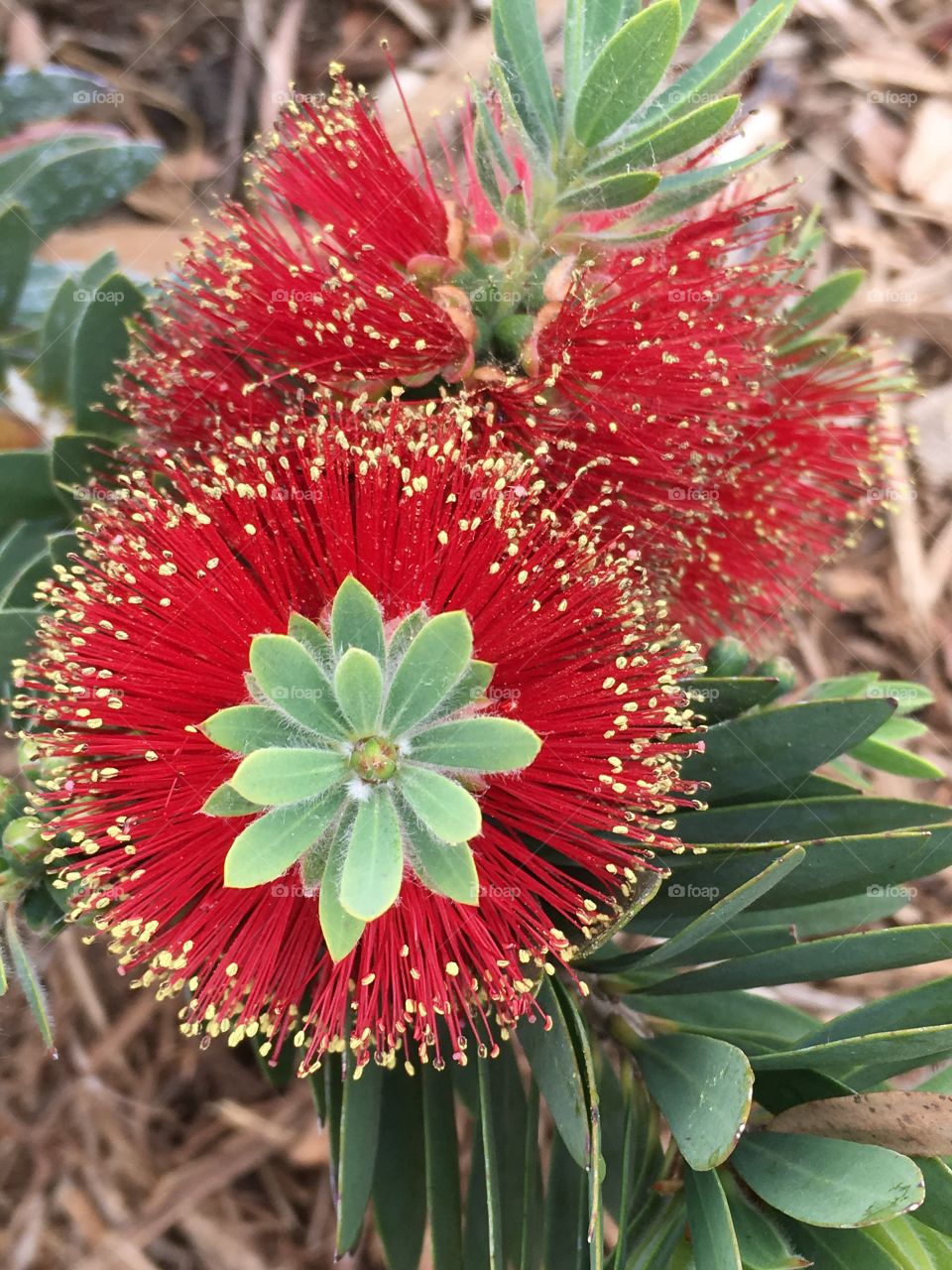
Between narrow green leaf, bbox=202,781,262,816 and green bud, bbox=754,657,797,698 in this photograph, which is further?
green bud, bbox=754,657,797,698

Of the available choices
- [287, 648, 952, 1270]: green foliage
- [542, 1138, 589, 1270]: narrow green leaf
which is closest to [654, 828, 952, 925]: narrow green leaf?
[287, 648, 952, 1270]: green foliage

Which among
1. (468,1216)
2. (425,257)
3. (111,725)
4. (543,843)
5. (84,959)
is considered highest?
(425,257)

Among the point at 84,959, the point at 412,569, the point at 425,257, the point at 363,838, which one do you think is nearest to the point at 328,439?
the point at 412,569

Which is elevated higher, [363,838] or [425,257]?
[425,257]

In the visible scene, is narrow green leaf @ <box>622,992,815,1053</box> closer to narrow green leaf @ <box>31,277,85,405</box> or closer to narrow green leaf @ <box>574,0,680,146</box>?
narrow green leaf @ <box>574,0,680,146</box>

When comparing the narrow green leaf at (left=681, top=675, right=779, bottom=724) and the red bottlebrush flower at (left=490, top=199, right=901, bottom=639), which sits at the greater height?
the red bottlebrush flower at (left=490, top=199, right=901, bottom=639)

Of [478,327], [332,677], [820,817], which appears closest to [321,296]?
[478,327]

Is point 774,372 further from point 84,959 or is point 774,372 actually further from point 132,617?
point 84,959

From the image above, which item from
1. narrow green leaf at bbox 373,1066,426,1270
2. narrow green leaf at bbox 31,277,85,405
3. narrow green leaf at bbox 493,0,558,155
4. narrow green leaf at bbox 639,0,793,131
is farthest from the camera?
narrow green leaf at bbox 31,277,85,405
